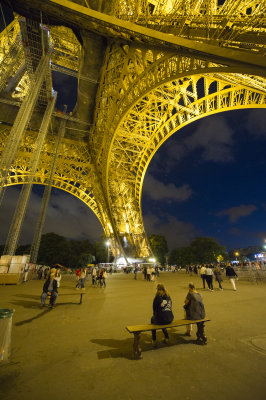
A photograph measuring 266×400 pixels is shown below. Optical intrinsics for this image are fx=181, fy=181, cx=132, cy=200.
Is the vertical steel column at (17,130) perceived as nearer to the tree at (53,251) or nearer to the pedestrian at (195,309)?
the pedestrian at (195,309)

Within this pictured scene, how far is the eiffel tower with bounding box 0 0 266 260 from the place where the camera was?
A: 7.01 metres

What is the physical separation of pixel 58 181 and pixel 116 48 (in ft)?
77.7

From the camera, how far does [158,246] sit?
5453cm

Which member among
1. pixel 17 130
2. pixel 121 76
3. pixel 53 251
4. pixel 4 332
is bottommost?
pixel 4 332

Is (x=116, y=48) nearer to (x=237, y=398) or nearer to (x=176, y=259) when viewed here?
(x=237, y=398)

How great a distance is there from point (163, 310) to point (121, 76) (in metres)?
14.0

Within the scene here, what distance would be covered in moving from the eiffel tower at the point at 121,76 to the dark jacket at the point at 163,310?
701cm

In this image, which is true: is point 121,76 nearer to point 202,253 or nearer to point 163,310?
point 163,310

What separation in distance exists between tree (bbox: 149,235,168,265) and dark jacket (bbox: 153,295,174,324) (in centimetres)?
5106

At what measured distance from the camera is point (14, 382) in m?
2.55

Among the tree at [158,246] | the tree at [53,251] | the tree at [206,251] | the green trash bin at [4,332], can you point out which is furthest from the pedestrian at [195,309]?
the tree at [206,251]

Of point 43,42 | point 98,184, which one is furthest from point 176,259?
point 43,42

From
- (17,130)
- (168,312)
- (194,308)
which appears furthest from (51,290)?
(17,130)

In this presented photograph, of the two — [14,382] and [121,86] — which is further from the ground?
[121,86]
